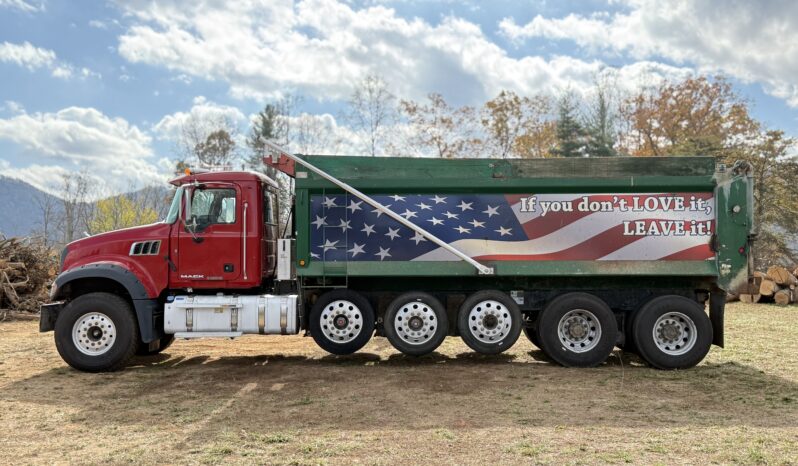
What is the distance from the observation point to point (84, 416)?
6.36 meters

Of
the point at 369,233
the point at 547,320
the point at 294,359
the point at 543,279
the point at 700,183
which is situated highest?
the point at 700,183

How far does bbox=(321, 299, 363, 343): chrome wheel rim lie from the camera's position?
875cm

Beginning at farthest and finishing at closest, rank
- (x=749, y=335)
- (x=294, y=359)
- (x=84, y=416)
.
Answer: (x=749, y=335)
(x=294, y=359)
(x=84, y=416)

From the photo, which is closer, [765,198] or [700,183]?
[700,183]

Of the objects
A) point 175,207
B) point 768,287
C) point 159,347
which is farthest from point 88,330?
point 768,287

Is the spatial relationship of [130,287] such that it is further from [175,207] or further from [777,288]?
[777,288]

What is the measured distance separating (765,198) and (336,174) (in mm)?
24670

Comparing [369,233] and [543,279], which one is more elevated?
[369,233]

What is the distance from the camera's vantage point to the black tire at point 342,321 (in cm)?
876

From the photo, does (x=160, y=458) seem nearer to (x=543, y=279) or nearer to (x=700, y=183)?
(x=543, y=279)

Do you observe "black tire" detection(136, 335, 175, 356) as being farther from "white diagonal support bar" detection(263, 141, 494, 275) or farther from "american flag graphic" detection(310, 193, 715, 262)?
"white diagonal support bar" detection(263, 141, 494, 275)

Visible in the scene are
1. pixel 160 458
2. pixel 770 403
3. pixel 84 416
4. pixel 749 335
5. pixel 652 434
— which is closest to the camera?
pixel 160 458

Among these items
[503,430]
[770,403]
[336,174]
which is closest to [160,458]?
[503,430]

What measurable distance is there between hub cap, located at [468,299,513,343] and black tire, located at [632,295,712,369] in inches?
73.1
